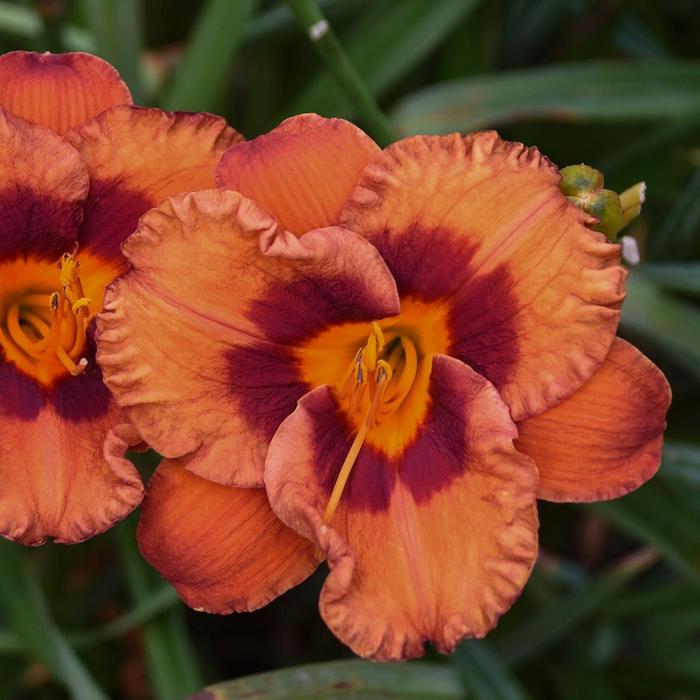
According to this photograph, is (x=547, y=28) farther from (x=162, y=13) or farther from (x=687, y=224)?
(x=162, y=13)

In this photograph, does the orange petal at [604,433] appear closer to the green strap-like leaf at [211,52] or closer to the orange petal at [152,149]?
the orange petal at [152,149]

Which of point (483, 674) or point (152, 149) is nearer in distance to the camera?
point (152, 149)

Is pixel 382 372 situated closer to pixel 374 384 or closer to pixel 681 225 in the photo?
pixel 374 384

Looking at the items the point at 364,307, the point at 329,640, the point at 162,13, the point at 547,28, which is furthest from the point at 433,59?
the point at 364,307

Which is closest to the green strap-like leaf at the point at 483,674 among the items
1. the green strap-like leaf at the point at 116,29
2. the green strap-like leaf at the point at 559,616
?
the green strap-like leaf at the point at 559,616

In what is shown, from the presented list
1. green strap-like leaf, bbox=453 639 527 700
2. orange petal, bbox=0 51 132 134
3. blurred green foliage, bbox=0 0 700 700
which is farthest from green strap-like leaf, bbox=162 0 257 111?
green strap-like leaf, bbox=453 639 527 700

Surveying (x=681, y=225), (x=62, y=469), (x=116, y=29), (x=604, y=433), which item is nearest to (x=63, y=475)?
(x=62, y=469)

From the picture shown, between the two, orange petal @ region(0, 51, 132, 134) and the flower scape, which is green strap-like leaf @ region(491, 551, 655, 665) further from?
orange petal @ region(0, 51, 132, 134)

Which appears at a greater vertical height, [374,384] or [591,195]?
[591,195]
